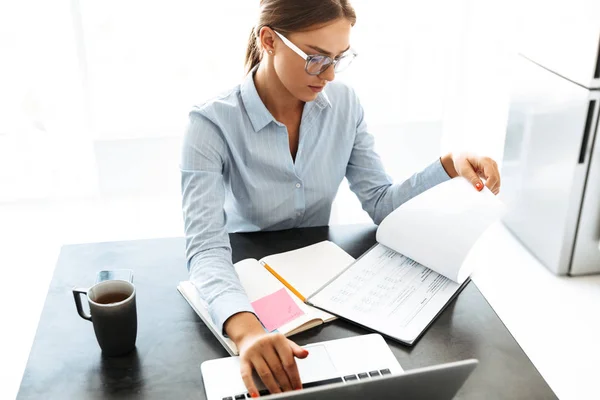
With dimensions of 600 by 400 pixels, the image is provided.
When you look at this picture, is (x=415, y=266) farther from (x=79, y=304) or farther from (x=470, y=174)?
(x=79, y=304)

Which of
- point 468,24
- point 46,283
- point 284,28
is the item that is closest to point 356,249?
point 284,28

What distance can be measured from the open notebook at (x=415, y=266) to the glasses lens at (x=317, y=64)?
35 cm

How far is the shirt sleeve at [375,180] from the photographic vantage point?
156cm

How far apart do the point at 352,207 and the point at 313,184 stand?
1.63 m

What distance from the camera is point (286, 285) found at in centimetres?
128

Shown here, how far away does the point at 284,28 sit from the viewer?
144cm

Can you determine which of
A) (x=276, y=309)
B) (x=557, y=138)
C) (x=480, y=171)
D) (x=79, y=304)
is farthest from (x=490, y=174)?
(x=557, y=138)

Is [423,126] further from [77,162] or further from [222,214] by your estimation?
[222,214]

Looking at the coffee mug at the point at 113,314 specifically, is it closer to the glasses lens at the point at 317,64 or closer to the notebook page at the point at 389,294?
the notebook page at the point at 389,294

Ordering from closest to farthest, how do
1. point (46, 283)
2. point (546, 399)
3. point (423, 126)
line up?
1. point (546, 399)
2. point (46, 283)
3. point (423, 126)

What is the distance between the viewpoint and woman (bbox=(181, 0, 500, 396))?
1387 millimetres

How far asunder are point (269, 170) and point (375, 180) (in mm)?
277

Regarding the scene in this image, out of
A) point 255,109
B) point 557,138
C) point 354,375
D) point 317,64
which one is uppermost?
point 317,64

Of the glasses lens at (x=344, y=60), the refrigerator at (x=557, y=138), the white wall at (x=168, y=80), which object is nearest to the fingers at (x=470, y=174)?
the glasses lens at (x=344, y=60)
